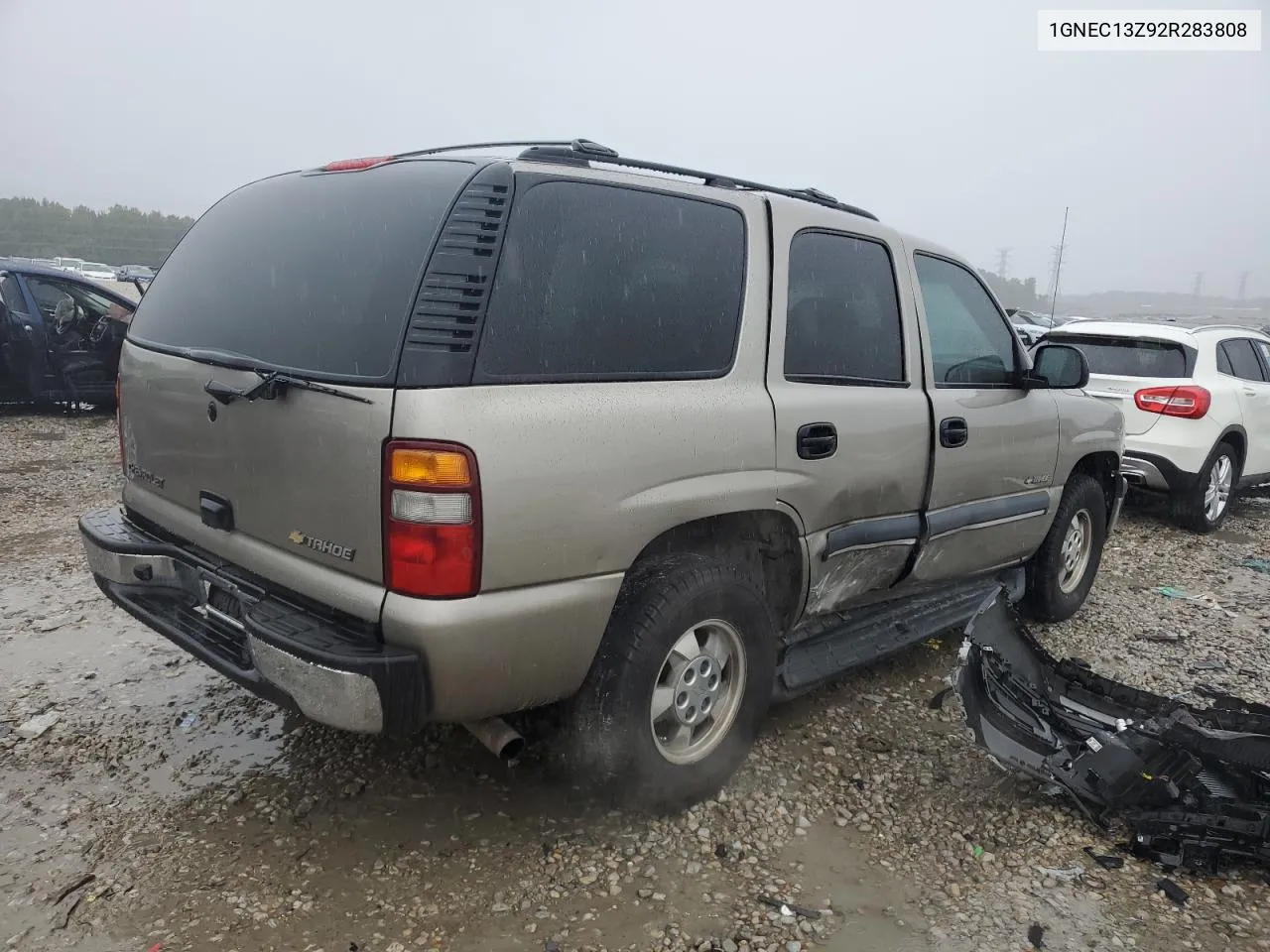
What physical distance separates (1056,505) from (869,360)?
171cm

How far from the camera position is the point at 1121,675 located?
14.0ft

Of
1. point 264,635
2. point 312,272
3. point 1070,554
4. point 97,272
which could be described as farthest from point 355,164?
point 97,272

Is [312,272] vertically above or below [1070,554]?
above

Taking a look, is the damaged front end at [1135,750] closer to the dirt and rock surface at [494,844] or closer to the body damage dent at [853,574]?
the dirt and rock surface at [494,844]

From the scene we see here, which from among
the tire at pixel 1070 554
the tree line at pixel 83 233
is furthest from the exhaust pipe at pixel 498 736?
the tree line at pixel 83 233

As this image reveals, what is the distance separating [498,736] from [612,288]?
1.31 metres

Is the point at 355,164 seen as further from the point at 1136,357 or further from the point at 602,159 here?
the point at 1136,357

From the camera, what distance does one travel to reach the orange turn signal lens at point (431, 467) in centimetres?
215

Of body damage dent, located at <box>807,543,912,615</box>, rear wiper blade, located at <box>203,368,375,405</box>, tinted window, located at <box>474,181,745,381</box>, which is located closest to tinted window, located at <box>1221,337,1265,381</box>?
body damage dent, located at <box>807,543,912,615</box>

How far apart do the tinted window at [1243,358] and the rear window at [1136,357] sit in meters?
0.62

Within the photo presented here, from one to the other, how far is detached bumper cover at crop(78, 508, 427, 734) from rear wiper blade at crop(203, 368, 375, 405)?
53 cm

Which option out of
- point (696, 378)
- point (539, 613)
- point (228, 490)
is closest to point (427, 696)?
point (539, 613)

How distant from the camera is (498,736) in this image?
8.48 ft

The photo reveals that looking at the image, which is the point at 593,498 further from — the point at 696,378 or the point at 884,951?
the point at 884,951
